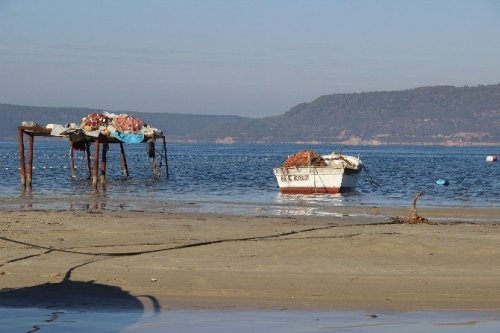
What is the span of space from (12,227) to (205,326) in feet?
29.5

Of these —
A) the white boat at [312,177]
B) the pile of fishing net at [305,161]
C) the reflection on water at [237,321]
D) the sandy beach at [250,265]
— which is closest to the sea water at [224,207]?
the reflection on water at [237,321]

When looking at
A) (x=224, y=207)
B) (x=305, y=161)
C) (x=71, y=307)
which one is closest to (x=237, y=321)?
(x=71, y=307)

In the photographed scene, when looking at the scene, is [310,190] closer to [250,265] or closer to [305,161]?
[305,161]

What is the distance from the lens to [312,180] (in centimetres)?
3838

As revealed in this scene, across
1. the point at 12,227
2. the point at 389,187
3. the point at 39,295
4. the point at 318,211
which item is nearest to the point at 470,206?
the point at 318,211

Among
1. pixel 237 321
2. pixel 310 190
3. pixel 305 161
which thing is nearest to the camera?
pixel 237 321

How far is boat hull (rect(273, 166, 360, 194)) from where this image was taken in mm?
38281

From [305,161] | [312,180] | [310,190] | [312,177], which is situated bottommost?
[310,190]

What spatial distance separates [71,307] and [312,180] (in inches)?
1094

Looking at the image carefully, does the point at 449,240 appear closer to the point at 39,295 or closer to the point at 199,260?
the point at 199,260

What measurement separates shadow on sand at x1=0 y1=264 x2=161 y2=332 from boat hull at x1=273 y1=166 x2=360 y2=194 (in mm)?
26136

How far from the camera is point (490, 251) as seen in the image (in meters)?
15.4

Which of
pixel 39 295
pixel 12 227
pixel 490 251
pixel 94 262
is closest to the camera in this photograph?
pixel 39 295

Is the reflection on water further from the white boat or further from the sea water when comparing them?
the white boat
